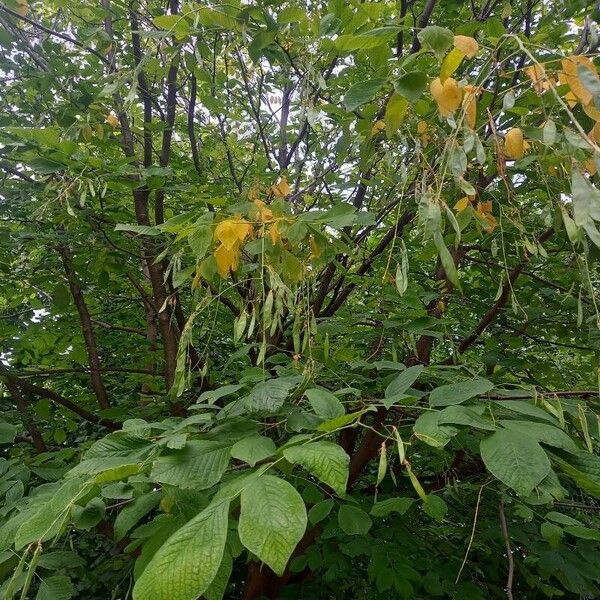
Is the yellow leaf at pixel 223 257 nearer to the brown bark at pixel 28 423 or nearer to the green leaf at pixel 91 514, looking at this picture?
the green leaf at pixel 91 514

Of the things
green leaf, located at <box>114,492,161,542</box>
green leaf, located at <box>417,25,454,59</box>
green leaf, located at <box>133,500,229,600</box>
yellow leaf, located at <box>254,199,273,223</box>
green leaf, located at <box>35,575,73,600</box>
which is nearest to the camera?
green leaf, located at <box>133,500,229,600</box>

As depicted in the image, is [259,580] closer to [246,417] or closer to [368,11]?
[246,417]

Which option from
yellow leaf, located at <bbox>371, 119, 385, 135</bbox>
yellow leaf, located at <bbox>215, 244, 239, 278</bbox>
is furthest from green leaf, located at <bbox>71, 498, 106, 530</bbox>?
yellow leaf, located at <bbox>371, 119, 385, 135</bbox>

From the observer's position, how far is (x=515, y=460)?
79 cm

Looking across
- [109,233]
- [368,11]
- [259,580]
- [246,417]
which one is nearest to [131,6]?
[109,233]

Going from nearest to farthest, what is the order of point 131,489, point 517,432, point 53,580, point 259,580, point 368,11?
point 517,432 < point 131,489 < point 53,580 < point 368,11 < point 259,580

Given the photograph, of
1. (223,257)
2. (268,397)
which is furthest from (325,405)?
(223,257)

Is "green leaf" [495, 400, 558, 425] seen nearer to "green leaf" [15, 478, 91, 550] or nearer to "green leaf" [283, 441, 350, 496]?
"green leaf" [283, 441, 350, 496]

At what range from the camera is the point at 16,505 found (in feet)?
4.01

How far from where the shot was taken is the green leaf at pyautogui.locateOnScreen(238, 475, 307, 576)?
1.98 feet

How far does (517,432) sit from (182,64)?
81.1 inches

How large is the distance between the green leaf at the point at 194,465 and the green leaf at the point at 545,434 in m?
0.47

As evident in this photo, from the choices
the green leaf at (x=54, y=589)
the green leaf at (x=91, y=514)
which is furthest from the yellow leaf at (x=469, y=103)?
the green leaf at (x=54, y=589)

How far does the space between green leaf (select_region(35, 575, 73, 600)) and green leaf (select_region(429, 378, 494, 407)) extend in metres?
0.89
